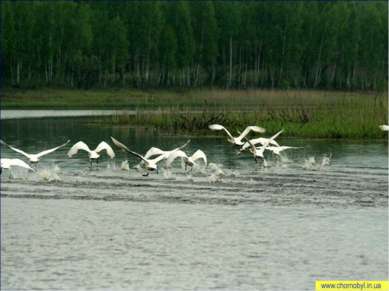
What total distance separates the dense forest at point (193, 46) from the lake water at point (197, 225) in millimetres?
60659

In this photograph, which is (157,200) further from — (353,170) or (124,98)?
(124,98)

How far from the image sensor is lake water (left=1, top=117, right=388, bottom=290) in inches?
586

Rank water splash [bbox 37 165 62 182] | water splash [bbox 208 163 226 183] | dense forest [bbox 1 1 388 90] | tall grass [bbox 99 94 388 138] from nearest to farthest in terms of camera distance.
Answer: water splash [bbox 37 165 62 182]
water splash [bbox 208 163 226 183]
tall grass [bbox 99 94 388 138]
dense forest [bbox 1 1 388 90]

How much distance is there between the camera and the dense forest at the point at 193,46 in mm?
90562

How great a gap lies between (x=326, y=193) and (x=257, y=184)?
217 cm

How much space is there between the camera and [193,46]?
9775cm

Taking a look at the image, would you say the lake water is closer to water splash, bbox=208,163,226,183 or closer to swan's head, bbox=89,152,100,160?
water splash, bbox=208,163,226,183

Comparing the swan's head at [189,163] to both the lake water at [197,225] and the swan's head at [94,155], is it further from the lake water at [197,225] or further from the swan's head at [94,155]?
the swan's head at [94,155]

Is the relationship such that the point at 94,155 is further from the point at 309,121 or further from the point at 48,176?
the point at 309,121

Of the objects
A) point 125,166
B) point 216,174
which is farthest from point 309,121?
point 216,174

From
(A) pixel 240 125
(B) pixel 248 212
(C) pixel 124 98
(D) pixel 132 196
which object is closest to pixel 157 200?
(D) pixel 132 196

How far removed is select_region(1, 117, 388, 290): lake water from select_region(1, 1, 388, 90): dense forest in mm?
60659

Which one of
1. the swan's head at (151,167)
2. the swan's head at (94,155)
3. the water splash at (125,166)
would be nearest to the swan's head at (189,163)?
the swan's head at (151,167)

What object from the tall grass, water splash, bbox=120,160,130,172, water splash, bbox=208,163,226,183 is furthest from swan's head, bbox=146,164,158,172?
the tall grass
